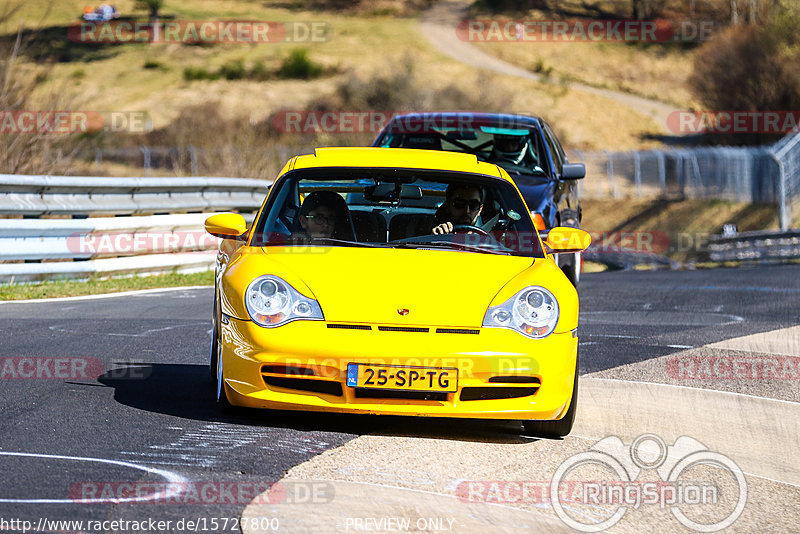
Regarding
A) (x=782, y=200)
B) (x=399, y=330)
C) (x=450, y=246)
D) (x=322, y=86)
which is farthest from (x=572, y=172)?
(x=322, y=86)

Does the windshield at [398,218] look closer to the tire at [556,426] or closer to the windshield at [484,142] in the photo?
the tire at [556,426]

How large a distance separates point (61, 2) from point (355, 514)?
93350 millimetres

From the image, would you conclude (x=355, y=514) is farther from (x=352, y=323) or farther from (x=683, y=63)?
(x=683, y=63)

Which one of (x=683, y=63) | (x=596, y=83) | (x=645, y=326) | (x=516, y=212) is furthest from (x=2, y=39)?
(x=683, y=63)

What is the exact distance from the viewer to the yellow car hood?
5.74 m

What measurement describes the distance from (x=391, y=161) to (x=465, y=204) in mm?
516

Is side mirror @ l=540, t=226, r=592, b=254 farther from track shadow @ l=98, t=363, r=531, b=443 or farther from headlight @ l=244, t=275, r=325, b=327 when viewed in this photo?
headlight @ l=244, t=275, r=325, b=327

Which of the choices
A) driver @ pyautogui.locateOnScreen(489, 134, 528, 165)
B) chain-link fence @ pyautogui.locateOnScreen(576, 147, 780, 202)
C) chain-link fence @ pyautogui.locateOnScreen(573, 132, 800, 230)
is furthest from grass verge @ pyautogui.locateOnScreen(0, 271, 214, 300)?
chain-link fence @ pyautogui.locateOnScreen(576, 147, 780, 202)

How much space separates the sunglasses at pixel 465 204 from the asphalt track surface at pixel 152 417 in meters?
1.43

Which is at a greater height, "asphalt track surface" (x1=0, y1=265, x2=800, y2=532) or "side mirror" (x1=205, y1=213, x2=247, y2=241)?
"side mirror" (x1=205, y1=213, x2=247, y2=241)

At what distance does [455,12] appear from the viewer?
9538cm

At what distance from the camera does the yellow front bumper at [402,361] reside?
18.4 feet

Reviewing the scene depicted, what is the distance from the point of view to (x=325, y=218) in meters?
6.73

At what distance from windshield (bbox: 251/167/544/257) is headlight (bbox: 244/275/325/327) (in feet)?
2.01
